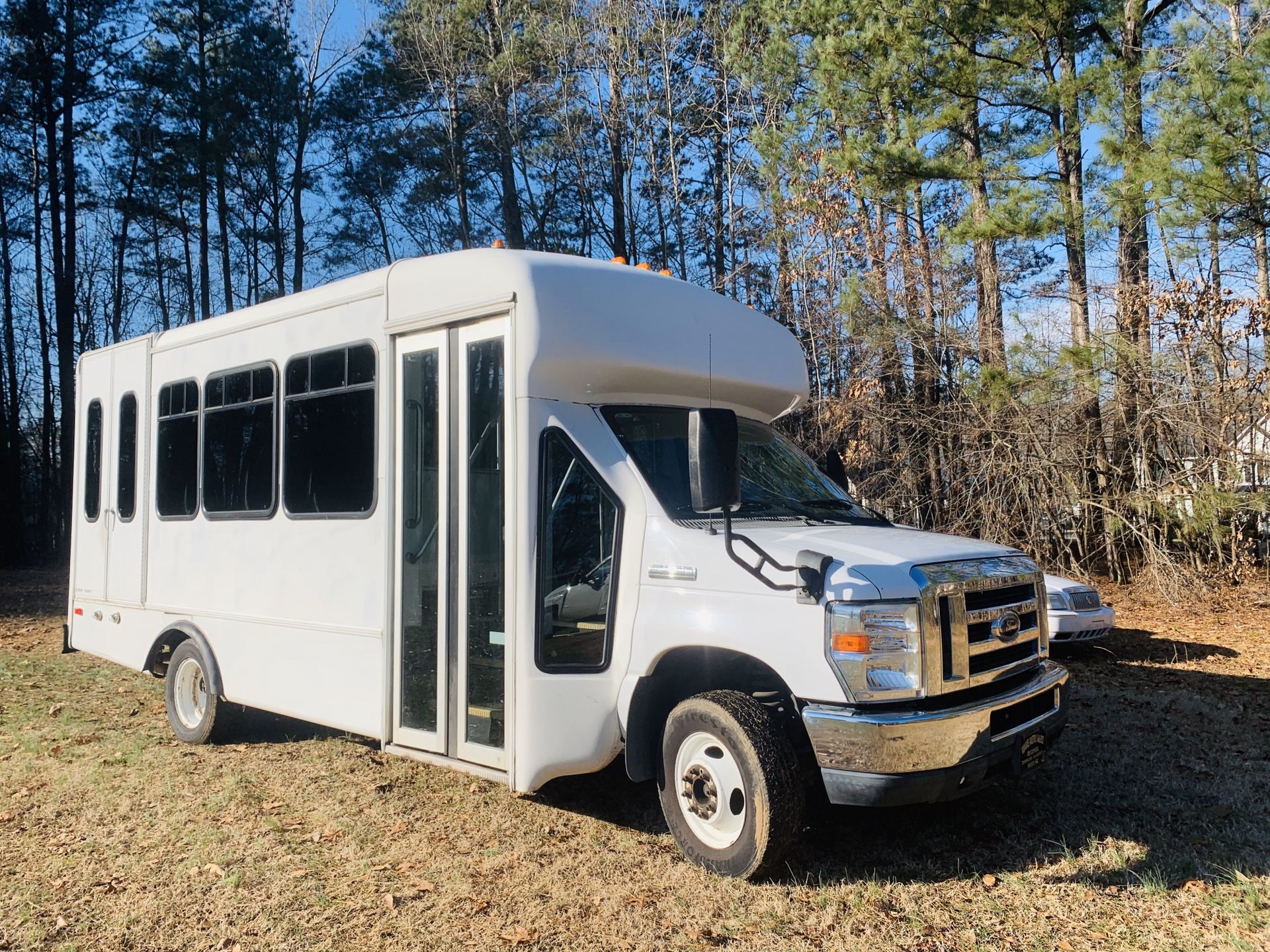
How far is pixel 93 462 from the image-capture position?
27.7 feet

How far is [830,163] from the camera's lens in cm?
1411

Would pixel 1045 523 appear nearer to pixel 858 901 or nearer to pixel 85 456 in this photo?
pixel 858 901

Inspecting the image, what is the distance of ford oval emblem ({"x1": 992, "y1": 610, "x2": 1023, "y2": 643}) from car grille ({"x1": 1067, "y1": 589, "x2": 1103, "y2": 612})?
16.9 feet

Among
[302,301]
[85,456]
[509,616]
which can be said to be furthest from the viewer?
[85,456]

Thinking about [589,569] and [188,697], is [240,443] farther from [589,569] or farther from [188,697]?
[589,569]

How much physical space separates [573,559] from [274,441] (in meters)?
2.67

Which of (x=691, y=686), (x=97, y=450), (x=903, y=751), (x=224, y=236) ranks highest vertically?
(x=224, y=236)

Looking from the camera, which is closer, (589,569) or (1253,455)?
(589,569)

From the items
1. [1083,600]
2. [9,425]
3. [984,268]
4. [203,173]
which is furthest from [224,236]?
[1083,600]

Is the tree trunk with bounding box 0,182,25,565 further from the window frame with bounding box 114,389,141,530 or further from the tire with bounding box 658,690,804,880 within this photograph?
the tire with bounding box 658,690,804,880

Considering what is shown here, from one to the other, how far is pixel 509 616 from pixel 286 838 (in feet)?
5.73

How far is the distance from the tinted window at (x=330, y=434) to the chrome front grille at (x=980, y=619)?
126 inches

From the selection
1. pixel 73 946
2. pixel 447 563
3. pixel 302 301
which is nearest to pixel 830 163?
pixel 302 301

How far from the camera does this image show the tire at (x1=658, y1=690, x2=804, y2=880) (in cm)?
433
